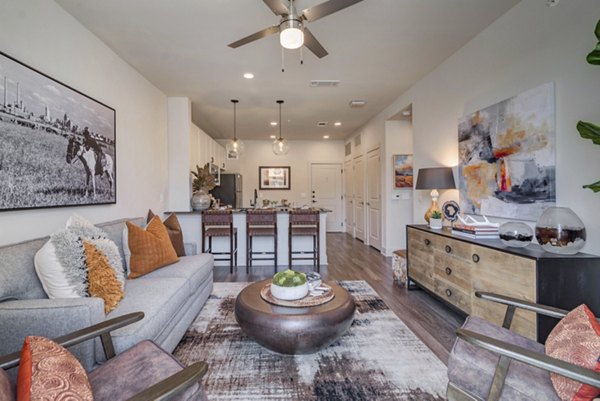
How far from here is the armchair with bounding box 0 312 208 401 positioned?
3.37ft

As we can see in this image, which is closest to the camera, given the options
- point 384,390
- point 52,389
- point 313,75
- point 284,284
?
point 52,389

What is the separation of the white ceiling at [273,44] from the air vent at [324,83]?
0.32ft

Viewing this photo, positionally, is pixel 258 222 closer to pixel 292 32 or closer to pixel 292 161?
pixel 292 32

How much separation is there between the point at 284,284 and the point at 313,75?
284 cm

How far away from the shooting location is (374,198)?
6043 millimetres

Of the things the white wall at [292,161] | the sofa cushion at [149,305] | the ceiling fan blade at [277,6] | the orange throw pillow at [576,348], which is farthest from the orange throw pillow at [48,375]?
the white wall at [292,161]

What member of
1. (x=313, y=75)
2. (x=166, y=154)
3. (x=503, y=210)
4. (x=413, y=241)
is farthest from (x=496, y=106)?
(x=166, y=154)

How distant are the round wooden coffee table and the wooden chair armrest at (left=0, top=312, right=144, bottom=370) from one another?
2.36 ft

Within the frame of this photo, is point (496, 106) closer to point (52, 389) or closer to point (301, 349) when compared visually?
point (301, 349)

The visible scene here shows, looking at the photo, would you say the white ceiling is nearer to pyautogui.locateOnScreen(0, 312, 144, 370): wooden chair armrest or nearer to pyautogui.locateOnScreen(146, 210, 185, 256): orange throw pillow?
pyautogui.locateOnScreen(146, 210, 185, 256): orange throw pillow

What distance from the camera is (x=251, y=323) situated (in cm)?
190

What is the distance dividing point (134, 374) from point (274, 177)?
282 inches

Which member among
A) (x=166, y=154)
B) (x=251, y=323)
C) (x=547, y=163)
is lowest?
(x=251, y=323)

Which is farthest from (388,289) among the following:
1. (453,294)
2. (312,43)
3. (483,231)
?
(312,43)
